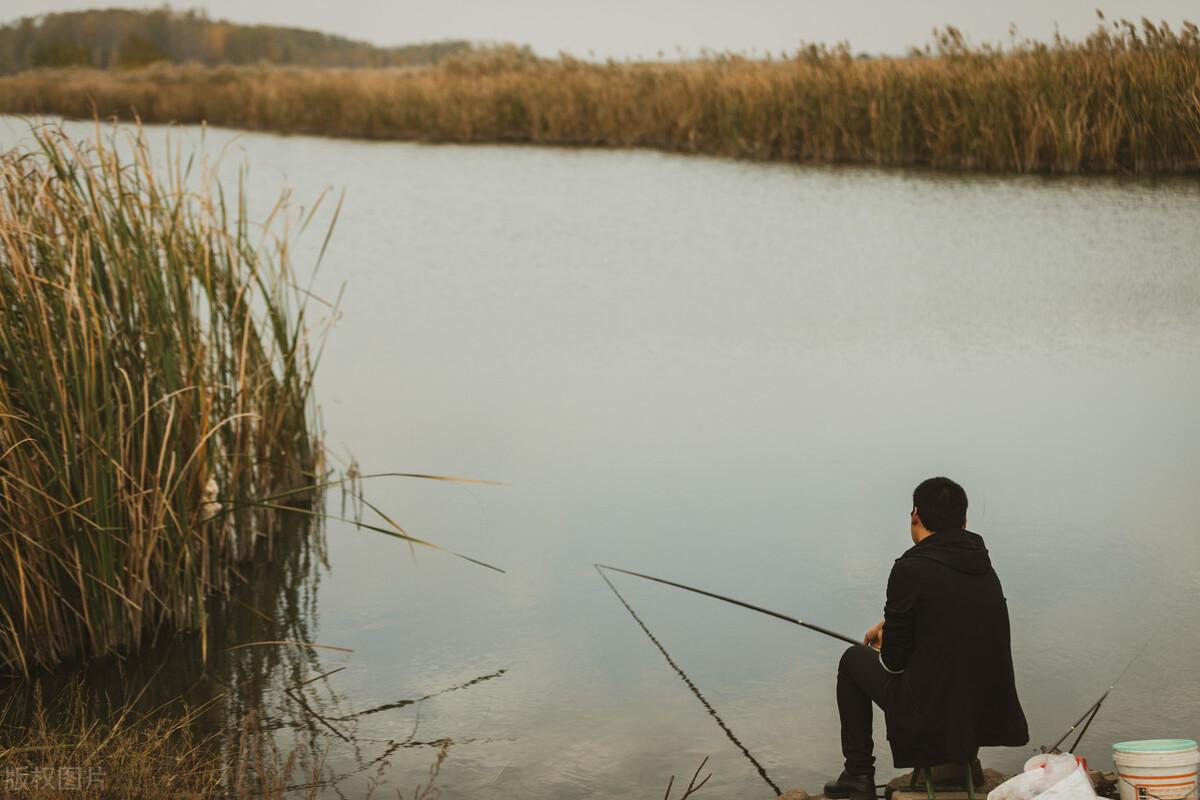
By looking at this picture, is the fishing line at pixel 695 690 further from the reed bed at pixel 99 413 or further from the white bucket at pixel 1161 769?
the reed bed at pixel 99 413

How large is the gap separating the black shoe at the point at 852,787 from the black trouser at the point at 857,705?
1 cm

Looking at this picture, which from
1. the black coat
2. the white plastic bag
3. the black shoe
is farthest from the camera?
the black shoe

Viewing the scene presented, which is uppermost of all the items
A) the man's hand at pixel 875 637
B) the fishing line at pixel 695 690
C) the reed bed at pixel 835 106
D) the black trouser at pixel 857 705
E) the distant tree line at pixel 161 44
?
the distant tree line at pixel 161 44

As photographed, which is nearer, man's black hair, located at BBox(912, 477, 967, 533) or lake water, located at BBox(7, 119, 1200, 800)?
man's black hair, located at BBox(912, 477, 967, 533)

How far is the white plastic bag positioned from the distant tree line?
2841 cm

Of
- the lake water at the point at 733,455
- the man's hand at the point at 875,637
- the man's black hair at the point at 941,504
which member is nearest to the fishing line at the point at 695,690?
the lake water at the point at 733,455

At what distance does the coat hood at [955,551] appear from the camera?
2.54 m

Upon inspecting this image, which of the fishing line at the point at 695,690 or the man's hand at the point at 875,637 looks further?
the fishing line at the point at 695,690

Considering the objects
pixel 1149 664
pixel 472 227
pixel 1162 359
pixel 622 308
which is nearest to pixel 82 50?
pixel 472 227

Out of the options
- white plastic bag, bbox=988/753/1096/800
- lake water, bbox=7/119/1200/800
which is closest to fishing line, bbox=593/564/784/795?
lake water, bbox=7/119/1200/800

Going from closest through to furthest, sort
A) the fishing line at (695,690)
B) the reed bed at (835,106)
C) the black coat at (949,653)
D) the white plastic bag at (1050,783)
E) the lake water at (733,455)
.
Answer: the white plastic bag at (1050,783) → the black coat at (949,653) → the fishing line at (695,690) → the lake water at (733,455) → the reed bed at (835,106)

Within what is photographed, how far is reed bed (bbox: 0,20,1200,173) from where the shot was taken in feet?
36.9

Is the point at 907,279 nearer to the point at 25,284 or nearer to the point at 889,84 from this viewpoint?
the point at 889,84

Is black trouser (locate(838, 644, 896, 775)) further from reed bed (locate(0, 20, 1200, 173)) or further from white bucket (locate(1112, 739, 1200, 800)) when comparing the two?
reed bed (locate(0, 20, 1200, 173))
